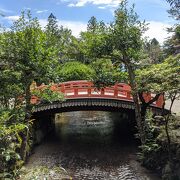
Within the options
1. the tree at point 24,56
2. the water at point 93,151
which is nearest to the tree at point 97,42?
the tree at point 24,56

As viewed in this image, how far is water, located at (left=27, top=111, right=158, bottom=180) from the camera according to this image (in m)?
15.7

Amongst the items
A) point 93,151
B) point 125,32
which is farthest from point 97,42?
point 93,151

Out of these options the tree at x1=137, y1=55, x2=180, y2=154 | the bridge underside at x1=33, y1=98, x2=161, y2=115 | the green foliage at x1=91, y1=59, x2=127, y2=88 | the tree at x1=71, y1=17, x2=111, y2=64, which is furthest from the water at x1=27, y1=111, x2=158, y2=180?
the tree at x1=71, y1=17, x2=111, y2=64

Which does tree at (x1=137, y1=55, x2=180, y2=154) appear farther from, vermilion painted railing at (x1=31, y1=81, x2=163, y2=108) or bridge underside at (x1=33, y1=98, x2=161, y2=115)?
bridge underside at (x1=33, y1=98, x2=161, y2=115)

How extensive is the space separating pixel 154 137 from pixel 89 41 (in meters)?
6.38

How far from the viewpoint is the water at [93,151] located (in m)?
15.7

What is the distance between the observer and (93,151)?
19.8 metres

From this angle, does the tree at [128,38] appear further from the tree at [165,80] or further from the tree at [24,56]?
the tree at [24,56]

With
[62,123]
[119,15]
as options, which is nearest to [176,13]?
[119,15]

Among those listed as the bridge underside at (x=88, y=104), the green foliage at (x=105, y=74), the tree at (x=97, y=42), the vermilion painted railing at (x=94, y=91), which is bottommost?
the bridge underside at (x=88, y=104)

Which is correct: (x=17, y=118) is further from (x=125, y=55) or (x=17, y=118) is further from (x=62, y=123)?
(x=62, y=123)

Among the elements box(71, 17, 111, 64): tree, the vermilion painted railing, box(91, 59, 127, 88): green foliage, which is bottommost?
the vermilion painted railing

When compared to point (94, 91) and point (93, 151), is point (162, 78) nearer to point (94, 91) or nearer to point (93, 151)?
point (94, 91)

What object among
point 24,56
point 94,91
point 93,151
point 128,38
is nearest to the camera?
point 24,56
